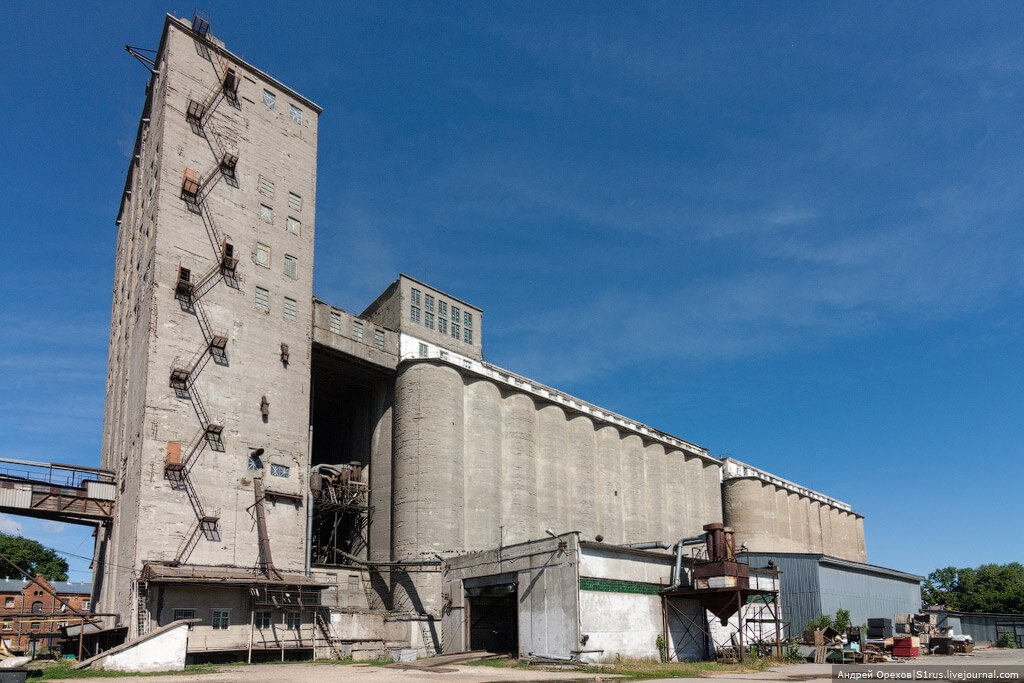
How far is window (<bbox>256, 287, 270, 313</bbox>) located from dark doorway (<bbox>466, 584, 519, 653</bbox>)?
67.3ft

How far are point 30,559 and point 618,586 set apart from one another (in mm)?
98191

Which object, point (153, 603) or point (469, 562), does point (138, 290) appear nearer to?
point (153, 603)

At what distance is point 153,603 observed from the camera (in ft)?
121

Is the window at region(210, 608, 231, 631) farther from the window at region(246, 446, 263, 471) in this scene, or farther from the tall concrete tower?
the window at region(246, 446, 263, 471)

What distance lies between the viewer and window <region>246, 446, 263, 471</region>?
42812mm

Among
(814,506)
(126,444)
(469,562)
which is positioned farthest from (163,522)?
(814,506)

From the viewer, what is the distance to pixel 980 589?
117 metres

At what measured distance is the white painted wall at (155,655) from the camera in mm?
31594

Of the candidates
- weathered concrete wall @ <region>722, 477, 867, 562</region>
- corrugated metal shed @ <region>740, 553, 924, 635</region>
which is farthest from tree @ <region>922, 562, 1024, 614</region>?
corrugated metal shed @ <region>740, 553, 924, 635</region>

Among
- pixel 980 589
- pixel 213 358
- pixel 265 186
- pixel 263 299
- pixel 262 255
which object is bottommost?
pixel 980 589

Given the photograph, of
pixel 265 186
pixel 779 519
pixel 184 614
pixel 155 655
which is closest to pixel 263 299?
pixel 265 186

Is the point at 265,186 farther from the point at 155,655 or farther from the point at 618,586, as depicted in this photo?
the point at 618,586

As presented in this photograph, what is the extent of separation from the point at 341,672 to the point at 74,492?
22.0 meters

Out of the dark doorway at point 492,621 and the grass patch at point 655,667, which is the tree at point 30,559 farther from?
the grass patch at point 655,667
